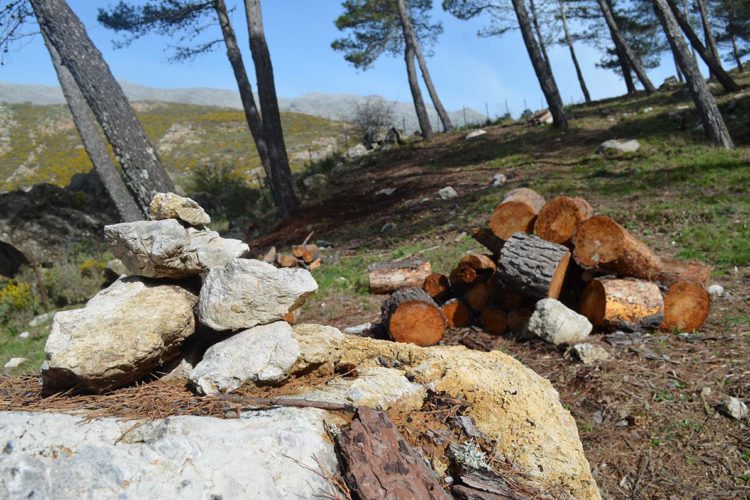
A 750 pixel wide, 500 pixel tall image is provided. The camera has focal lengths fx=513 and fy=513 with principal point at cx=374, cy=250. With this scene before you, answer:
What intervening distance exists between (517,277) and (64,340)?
3.50 metres

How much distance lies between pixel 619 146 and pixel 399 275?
7.15 meters

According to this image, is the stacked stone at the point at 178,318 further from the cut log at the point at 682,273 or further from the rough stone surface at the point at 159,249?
the cut log at the point at 682,273

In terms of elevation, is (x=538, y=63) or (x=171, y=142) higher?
(x=538, y=63)

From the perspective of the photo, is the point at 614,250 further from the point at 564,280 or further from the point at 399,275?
the point at 399,275

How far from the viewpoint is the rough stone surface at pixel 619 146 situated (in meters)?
10.7

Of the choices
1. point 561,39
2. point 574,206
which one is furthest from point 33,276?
point 561,39

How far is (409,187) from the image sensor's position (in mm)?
12188

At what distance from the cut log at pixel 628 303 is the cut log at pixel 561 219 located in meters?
0.60

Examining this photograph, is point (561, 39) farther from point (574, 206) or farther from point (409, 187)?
point (574, 206)

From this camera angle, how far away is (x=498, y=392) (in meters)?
2.86

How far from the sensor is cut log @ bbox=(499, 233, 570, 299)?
4543 millimetres

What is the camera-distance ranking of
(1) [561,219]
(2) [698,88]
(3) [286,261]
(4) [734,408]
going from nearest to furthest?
(4) [734,408] < (1) [561,219] < (3) [286,261] < (2) [698,88]

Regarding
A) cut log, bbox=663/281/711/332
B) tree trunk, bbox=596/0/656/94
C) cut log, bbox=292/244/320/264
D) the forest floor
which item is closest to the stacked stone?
the forest floor

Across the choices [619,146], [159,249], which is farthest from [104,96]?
[619,146]
